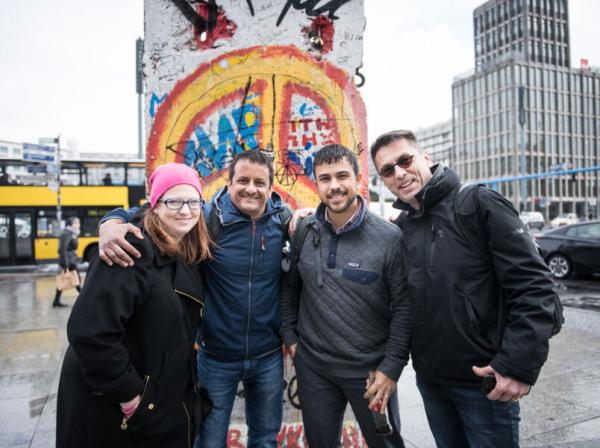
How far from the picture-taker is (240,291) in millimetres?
2279

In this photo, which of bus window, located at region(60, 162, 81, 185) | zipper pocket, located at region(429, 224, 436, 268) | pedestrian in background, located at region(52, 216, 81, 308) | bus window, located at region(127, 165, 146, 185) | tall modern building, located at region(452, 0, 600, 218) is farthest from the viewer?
tall modern building, located at region(452, 0, 600, 218)

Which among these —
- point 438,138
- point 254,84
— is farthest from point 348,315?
point 438,138

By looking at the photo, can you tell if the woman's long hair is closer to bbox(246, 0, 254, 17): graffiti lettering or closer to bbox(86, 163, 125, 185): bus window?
bbox(246, 0, 254, 17): graffiti lettering

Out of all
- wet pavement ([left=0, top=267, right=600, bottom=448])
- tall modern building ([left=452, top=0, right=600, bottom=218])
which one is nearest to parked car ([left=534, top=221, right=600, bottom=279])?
wet pavement ([left=0, top=267, right=600, bottom=448])

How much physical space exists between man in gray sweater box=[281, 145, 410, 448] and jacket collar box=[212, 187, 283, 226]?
310mm

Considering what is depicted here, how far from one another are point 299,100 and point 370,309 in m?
1.88

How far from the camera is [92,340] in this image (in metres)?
1.61

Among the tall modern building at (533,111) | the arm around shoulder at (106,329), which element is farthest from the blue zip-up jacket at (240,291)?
the tall modern building at (533,111)

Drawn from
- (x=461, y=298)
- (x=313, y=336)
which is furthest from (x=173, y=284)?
(x=461, y=298)

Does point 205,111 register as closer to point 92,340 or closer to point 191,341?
point 191,341

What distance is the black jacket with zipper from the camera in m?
1.69

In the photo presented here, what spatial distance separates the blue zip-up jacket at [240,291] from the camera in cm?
228

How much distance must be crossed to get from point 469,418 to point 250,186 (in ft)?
5.06

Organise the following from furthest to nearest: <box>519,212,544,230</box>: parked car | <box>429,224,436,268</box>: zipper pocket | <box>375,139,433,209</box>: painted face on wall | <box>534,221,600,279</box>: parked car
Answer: <box>519,212,544,230</box>: parked car < <box>534,221,600,279</box>: parked car < <box>375,139,433,209</box>: painted face on wall < <box>429,224,436,268</box>: zipper pocket
